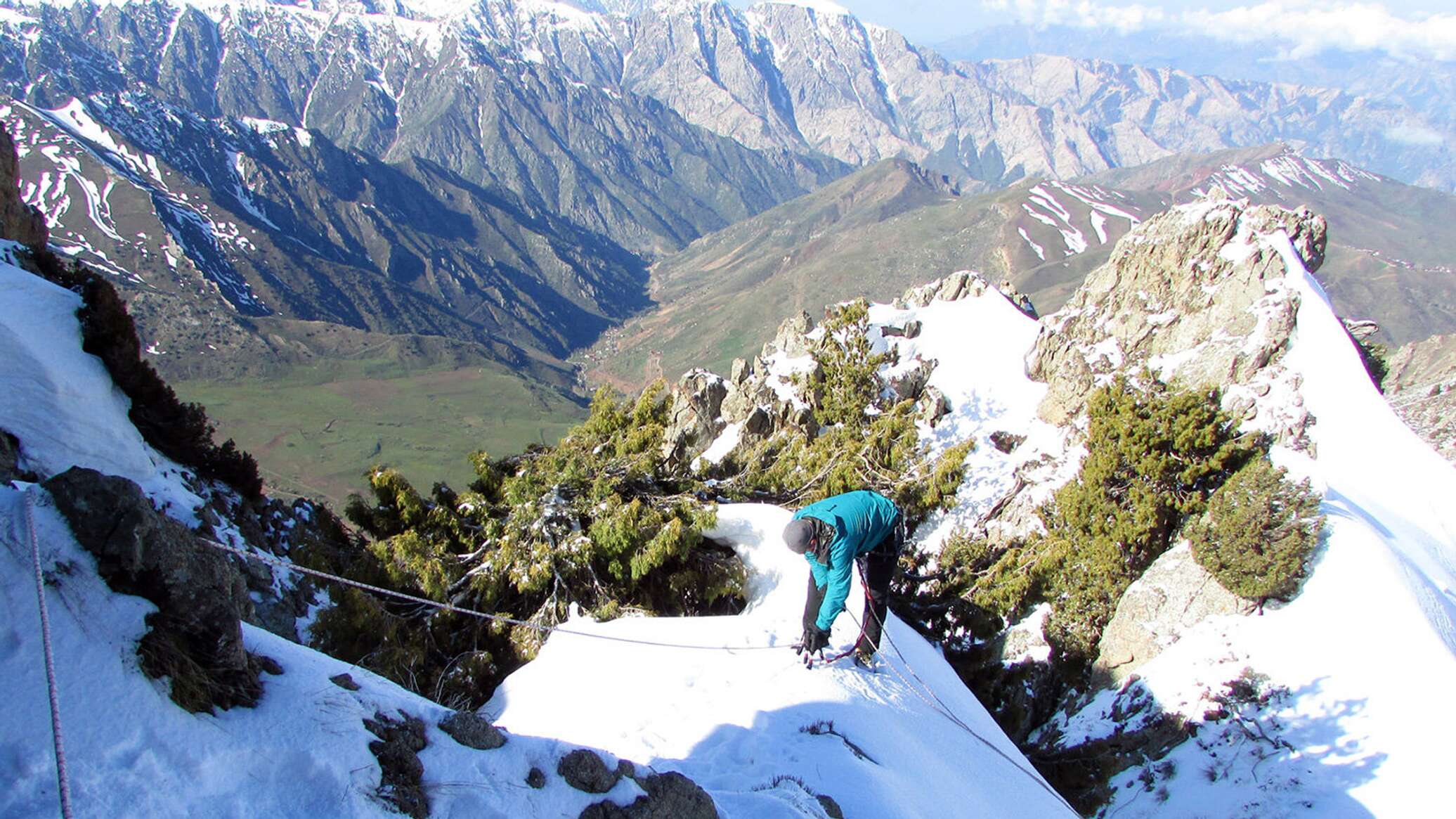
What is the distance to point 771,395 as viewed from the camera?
114 ft

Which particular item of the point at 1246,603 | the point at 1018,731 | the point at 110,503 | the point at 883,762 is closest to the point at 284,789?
the point at 110,503

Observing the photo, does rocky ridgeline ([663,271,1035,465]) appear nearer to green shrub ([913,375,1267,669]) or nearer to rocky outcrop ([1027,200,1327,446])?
rocky outcrop ([1027,200,1327,446])

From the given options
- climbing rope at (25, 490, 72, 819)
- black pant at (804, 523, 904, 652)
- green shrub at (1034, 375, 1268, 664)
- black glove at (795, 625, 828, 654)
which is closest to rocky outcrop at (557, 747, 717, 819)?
climbing rope at (25, 490, 72, 819)

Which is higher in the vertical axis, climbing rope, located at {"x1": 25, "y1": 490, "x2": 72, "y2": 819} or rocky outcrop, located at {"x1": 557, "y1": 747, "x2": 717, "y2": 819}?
climbing rope, located at {"x1": 25, "y1": 490, "x2": 72, "y2": 819}

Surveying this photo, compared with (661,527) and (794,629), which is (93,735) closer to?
(794,629)

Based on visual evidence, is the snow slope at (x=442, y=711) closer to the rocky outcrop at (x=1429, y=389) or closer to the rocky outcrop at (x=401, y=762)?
the rocky outcrop at (x=401, y=762)

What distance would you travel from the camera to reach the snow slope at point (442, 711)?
4.60 meters

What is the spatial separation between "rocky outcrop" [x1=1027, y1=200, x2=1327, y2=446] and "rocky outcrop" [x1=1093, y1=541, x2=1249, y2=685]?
8312 millimetres

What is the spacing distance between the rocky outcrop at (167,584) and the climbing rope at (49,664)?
9.3 inches

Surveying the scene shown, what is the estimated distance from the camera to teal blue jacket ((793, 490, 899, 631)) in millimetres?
9656

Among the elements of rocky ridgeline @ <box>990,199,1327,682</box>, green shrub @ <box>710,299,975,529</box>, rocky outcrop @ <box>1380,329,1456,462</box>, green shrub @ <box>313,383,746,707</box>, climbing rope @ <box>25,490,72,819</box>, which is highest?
A: rocky outcrop @ <box>1380,329,1456,462</box>

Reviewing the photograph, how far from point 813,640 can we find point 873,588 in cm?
132

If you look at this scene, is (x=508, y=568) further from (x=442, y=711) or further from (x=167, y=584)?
(x=167, y=584)

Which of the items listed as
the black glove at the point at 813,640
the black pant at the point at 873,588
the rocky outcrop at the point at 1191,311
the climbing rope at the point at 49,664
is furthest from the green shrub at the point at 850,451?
the climbing rope at the point at 49,664
